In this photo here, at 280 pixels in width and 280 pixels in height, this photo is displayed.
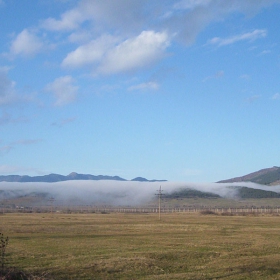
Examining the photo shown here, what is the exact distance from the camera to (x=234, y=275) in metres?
21.8

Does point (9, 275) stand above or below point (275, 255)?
above

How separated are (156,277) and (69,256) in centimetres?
→ 976

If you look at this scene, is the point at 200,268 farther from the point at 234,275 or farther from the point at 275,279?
the point at 275,279

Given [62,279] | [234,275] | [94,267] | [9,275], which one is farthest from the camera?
[94,267]

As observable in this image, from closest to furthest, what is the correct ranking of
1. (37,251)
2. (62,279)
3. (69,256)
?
(62,279), (69,256), (37,251)

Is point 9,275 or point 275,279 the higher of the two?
point 9,275

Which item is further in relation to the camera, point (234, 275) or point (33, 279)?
point (234, 275)

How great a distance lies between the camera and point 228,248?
3425 centimetres

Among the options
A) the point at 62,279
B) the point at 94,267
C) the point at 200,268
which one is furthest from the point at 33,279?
the point at 200,268

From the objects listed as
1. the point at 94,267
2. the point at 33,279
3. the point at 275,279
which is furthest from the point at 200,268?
the point at 33,279

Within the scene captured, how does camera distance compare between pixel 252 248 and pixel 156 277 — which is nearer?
pixel 156 277

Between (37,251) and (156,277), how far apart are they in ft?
48.0

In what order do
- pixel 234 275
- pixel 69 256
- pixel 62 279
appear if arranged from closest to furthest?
1. pixel 62 279
2. pixel 234 275
3. pixel 69 256

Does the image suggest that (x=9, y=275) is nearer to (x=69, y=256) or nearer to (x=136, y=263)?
(x=136, y=263)
